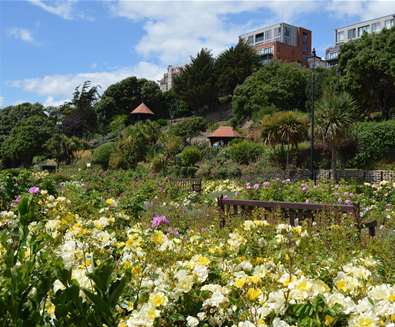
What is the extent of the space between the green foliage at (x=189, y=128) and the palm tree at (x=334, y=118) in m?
19.2

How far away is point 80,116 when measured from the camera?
53906 millimetres

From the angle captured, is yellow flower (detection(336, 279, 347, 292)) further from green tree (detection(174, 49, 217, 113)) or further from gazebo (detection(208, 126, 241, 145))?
green tree (detection(174, 49, 217, 113))

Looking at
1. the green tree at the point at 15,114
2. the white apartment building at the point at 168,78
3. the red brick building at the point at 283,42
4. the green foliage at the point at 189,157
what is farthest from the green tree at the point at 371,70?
the white apartment building at the point at 168,78

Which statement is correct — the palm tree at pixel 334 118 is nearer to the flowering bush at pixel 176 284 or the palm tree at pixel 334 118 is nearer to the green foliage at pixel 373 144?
the green foliage at pixel 373 144

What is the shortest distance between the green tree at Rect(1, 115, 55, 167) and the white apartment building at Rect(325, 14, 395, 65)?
43657 mm

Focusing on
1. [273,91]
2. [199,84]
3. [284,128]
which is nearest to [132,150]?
[284,128]

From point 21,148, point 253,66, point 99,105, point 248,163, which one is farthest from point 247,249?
point 99,105

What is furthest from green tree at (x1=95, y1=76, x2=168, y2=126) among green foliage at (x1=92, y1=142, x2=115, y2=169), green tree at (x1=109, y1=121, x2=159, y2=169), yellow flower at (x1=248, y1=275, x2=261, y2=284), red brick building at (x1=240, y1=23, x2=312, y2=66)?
yellow flower at (x1=248, y1=275, x2=261, y2=284)

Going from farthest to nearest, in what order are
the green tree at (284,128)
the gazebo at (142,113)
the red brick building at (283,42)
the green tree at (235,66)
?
the red brick building at (283,42) → the green tree at (235,66) → the gazebo at (142,113) → the green tree at (284,128)

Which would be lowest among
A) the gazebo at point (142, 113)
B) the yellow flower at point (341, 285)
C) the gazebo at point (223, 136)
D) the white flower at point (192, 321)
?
the white flower at point (192, 321)

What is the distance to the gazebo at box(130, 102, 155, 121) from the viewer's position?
48.3 meters

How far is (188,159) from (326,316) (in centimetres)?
2541

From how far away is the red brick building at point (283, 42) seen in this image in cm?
6881

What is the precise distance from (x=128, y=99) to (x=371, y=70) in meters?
31.1
